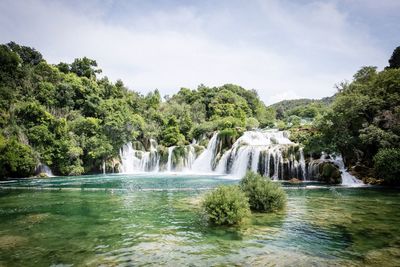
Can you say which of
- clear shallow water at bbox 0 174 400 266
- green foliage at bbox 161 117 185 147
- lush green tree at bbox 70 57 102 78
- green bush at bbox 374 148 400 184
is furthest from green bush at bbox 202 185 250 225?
lush green tree at bbox 70 57 102 78

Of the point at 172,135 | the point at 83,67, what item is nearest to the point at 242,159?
the point at 172,135

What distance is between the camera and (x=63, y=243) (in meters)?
8.04

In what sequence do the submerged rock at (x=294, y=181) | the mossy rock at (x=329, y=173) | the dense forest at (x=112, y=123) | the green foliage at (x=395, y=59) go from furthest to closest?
the green foliage at (x=395, y=59)
the submerged rock at (x=294, y=181)
the mossy rock at (x=329, y=173)
the dense forest at (x=112, y=123)

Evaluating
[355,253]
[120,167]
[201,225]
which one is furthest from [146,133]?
[355,253]

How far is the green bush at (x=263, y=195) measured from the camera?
12219mm

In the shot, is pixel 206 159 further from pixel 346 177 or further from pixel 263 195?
pixel 263 195

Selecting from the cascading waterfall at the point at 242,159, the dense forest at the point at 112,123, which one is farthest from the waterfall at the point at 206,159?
the dense forest at the point at 112,123

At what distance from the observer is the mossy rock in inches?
966

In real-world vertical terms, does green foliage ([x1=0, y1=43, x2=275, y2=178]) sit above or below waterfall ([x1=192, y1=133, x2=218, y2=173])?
above

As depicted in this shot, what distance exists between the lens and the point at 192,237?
8570 mm

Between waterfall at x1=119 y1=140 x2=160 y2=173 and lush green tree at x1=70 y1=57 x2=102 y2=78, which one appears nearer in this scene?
waterfall at x1=119 y1=140 x2=160 y2=173

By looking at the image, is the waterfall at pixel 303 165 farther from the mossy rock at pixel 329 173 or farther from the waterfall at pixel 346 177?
the waterfall at pixel 346 177

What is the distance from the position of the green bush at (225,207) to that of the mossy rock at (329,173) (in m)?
17.5

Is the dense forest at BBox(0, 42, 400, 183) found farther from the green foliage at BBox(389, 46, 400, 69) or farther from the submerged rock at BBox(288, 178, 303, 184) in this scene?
the submerged rock at BBox(288, 178, 303, 184)
